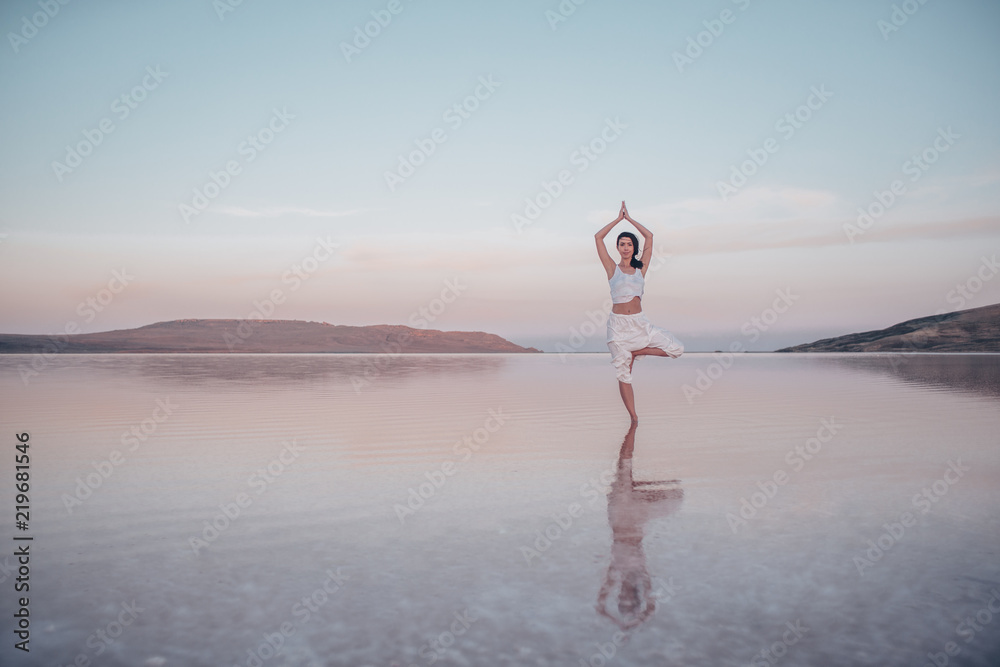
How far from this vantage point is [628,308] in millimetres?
9664

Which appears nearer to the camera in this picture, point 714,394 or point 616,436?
point 616,436

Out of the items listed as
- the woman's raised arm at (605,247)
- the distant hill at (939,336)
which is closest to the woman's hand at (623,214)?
the woman's raised arm at (605,247)

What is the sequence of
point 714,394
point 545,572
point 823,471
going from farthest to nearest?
point 714,394
point 823,471
point 545,572

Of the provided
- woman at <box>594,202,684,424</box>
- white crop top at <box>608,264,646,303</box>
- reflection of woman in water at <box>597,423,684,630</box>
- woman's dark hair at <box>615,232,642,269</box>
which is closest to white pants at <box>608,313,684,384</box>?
woman at <box>594,202,684,424</box>

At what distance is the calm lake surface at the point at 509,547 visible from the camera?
2.53 m

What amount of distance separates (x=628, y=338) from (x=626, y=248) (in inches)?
52.4

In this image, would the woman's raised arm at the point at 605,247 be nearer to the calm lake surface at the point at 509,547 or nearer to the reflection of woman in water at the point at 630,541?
the calm lake surface at the point at 509,547

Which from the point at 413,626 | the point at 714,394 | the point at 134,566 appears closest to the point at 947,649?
the point at 413,626

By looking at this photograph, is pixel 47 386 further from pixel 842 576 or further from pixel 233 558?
pixel 842 576

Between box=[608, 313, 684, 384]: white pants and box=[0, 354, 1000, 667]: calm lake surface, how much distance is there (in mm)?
1609

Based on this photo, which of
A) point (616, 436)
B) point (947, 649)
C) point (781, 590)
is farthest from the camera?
point (616, 436)

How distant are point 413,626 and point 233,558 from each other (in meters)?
1.40

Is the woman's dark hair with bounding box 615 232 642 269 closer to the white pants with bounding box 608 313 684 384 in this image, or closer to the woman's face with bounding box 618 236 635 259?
the woman's face with bounding box 618 236 635 259

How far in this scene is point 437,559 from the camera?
3451 mm
